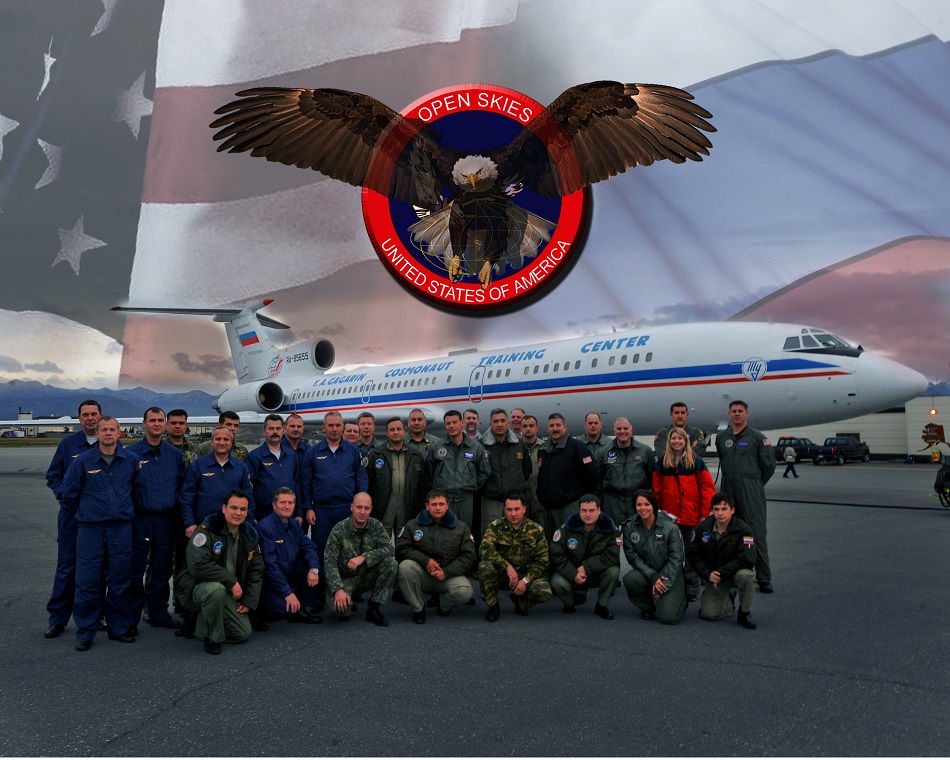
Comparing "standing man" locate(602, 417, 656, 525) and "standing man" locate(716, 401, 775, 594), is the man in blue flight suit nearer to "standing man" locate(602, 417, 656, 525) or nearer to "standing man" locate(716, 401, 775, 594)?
"standing man" locate(602, 417, 656, 525)

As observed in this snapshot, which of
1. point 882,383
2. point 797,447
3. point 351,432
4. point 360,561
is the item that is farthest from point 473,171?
point 797,447

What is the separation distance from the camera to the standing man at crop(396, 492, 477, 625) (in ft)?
20.5

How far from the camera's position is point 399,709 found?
3.91m

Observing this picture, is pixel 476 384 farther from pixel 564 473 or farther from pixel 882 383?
pixel 564 473

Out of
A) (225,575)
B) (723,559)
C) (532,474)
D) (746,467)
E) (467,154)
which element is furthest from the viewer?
(467,154)

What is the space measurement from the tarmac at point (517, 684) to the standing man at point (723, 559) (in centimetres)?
20

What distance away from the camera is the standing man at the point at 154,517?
600cm

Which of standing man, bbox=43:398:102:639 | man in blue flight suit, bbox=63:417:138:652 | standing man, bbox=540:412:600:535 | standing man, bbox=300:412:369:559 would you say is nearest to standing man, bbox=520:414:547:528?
standing man, bbox=540:412:600:535

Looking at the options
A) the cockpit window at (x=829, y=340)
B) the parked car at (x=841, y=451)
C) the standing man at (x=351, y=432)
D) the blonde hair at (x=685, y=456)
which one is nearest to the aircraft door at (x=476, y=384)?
the cockpit window at (x=829, y=340)

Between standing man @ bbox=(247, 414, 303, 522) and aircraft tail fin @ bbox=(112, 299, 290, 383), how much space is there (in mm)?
25076

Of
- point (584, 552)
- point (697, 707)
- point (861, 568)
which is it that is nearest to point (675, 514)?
point (584, 552)

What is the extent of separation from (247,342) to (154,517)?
27.9 metres

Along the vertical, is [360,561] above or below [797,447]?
below

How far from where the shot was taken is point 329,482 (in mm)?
7164
